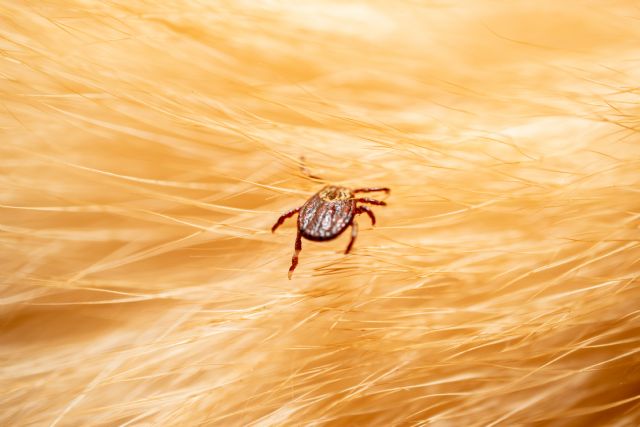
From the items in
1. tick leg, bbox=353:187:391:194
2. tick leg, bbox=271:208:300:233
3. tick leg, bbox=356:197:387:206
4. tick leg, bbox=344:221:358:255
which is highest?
tick leg, bbox=353:187:391:194

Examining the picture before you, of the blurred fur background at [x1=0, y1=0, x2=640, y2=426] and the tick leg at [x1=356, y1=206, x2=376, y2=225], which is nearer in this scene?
the blurred fur background at [x1=0, y1=0, x2=640, y2=426]

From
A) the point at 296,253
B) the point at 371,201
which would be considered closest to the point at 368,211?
the point at 371,201

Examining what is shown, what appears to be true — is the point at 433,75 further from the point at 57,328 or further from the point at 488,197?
the point at 57,328

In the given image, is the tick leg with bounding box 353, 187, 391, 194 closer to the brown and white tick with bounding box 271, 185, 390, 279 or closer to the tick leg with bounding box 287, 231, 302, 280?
the brown and white tick with bounding box 271, 185, 390, 279

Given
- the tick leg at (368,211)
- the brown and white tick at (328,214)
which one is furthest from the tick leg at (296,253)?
the tick leg at (368,211)

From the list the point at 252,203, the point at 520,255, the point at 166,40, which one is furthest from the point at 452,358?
the point at 166,40

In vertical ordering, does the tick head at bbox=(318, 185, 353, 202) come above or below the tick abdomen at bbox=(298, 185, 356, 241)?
above

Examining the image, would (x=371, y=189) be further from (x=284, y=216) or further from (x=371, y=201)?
(x=284, y=216)

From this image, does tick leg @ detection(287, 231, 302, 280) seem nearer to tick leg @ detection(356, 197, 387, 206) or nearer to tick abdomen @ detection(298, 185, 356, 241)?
tick abdomen @ detection(298, 185, 356, 241)

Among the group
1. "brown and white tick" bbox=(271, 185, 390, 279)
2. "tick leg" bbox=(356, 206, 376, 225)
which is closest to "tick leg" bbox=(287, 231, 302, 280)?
"brown and white tick" bbox=(271, 185, 390, 279)
